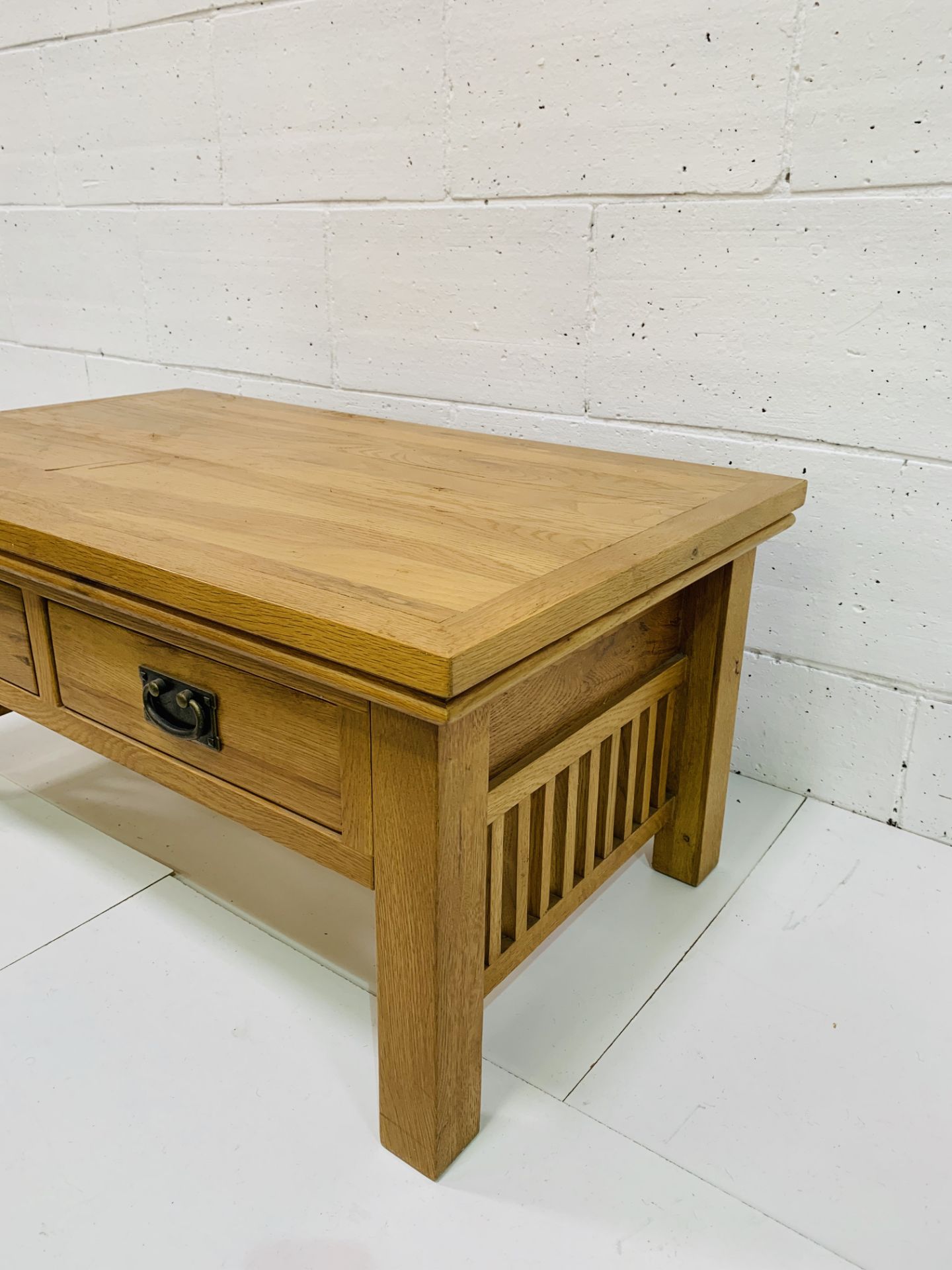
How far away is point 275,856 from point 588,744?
0.53 metres

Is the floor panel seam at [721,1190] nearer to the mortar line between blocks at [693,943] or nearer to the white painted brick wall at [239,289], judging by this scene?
the mortar line between blocks at [693,943]

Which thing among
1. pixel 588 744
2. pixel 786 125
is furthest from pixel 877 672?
pixel 786 125

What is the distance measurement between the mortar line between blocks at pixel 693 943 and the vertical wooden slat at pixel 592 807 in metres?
0.15

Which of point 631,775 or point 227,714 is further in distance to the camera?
point 631,775

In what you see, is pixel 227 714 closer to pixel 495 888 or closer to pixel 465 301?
pixel 495 888

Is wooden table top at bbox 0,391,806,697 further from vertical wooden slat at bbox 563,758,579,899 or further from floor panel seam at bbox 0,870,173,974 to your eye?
floor panel seam at bbox 0,870,173,974

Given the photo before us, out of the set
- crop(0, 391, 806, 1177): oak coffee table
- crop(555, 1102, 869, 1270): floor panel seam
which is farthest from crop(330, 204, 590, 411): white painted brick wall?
crop(555, 1102, 869, 1270): floor panel seam

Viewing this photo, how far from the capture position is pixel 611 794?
1.07 m

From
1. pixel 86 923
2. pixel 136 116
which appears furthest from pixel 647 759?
pixel 136 116

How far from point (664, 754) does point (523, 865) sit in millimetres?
318

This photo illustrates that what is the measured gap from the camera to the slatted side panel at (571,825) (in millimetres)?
905

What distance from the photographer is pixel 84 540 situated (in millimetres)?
866

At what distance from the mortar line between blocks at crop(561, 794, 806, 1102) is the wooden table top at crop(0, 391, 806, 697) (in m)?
0.48

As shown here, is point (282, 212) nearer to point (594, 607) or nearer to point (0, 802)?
point (0, 802)
